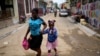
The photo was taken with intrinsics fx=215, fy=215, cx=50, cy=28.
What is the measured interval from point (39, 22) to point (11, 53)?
3.47m

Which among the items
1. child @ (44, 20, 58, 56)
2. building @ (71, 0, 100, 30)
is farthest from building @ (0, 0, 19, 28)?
child @ (44, 20, 58, 56)

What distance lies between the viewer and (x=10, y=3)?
2802 cm

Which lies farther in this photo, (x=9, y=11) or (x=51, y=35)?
(x=9, y=11)

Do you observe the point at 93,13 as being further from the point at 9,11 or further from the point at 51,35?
the point at 51,35

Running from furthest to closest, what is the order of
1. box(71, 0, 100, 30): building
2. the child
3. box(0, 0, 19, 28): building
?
box(0, 0, 19, 28): building → box(71, 0, 100, 30): building → the child

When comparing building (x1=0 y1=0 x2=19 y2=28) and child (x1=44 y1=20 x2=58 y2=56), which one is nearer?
child (x1=44 y1=20 x2=58 y2=56)

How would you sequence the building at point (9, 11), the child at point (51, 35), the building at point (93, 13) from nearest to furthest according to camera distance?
the child at point (51, 35) → the building at point (93, 13) → the building at point (9, 11)

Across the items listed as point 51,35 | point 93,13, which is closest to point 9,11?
point 93,13

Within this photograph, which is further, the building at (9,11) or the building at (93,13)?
the building at (9,11)

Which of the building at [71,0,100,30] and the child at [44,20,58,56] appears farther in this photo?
the building at [71,0,100,30]

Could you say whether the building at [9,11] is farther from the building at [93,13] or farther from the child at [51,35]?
the child at [51,35]

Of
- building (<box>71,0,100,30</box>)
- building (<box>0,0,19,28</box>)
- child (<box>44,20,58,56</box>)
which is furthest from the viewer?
building (<box>0,0,19,28</box>)

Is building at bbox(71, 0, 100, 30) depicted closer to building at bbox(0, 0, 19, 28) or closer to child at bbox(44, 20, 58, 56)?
building at bbox(0, 0, 19, 28)

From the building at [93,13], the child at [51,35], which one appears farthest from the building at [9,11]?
the child at [51,35]
